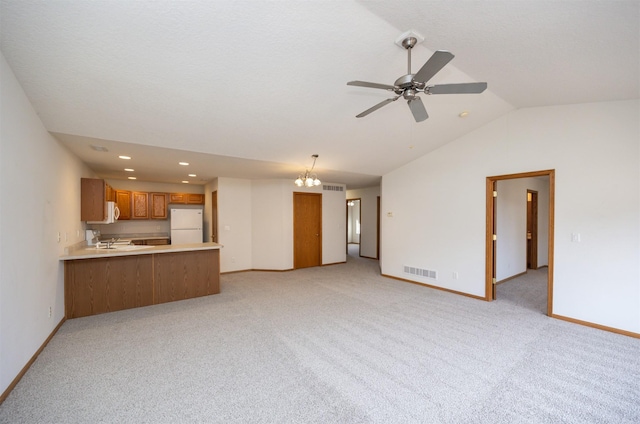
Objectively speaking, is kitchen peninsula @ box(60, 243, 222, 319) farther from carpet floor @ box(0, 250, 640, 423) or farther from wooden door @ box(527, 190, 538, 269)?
wooden door @ box(527, 190, 538, 269)

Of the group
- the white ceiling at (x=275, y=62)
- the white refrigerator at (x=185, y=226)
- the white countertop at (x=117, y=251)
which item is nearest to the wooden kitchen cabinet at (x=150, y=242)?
the white refrigerator at (x=185, y=226)

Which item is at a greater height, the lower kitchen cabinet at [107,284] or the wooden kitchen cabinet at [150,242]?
the wooden kitchen cabinet at [150,242]

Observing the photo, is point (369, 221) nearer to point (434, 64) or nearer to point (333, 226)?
point (333, 226)

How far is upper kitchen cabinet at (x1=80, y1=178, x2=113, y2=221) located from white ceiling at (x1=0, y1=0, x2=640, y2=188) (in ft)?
2.26

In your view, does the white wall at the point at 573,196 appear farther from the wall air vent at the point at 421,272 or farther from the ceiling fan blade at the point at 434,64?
the ceiling fan blade at the point at 434,64

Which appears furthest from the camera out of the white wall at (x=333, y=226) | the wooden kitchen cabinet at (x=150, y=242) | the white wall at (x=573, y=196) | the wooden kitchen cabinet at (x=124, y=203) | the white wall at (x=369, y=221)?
the white wall at (x=369, y=221)

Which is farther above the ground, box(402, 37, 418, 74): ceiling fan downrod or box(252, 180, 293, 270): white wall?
box(402, 37, 418, 74): ceiling fan downrod

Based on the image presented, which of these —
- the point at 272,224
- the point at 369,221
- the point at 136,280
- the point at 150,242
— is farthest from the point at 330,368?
the point at 369,221

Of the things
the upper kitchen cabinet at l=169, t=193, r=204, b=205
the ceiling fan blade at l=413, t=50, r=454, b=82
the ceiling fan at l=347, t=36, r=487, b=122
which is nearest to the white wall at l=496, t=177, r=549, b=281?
the ceiling fan at l=347, t=36, r=487, b=122

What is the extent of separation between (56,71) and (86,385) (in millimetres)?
2728

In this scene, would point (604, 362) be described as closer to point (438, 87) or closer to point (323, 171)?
point (438, 87)

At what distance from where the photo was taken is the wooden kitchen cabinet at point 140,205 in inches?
258

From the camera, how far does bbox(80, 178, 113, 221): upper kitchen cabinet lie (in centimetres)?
441

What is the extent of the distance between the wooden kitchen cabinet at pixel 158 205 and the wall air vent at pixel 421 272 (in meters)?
6.25
